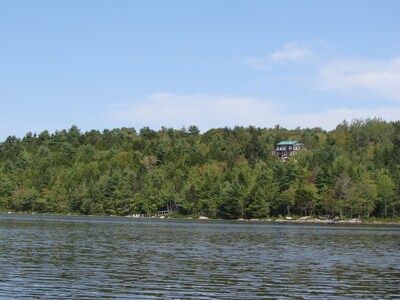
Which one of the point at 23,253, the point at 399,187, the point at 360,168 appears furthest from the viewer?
the point at 360,168

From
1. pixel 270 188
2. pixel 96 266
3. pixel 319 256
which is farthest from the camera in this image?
pixel 270 188

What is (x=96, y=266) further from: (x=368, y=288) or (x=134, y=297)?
(x=368, y=288)

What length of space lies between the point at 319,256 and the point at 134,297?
30104 mm

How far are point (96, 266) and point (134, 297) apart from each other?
13.6 metres

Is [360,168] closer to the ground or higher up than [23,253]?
higher up

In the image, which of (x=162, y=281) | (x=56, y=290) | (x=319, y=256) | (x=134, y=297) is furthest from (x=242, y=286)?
(x=319, y=256)

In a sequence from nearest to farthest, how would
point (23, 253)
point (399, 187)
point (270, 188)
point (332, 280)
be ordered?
point (332, 280) < point (23, 253) < point (399, 187) < point (270, 188)

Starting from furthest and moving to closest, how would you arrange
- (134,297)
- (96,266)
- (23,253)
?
(23,253) < (96,266) < (134,297)

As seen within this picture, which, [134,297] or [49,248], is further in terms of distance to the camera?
[49,248]

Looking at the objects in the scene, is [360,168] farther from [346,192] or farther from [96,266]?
[96,266]

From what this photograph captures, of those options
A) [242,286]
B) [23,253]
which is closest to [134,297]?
[242,286]

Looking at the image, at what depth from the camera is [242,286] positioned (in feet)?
120

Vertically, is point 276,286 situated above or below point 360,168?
below

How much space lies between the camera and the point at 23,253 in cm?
5316
